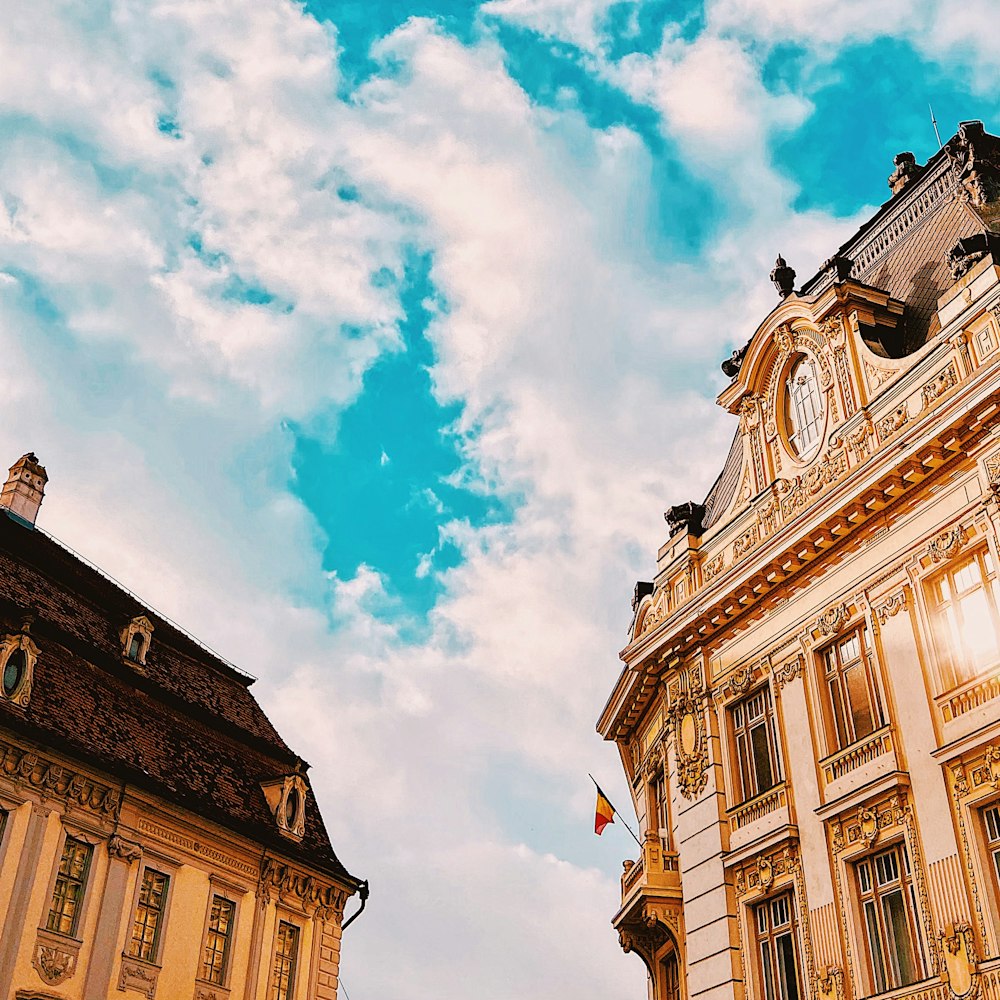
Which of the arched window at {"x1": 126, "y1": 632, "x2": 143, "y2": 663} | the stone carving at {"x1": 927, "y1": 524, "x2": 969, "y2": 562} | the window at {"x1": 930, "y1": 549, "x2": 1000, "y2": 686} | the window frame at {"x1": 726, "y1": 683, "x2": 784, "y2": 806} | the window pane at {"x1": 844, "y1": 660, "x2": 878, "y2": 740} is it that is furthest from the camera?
the arched window at {"x1": 126, "y1": 632, "x2": 143, "y2": 663}

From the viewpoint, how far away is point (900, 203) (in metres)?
26.5

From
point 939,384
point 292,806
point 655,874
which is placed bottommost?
point 655,874

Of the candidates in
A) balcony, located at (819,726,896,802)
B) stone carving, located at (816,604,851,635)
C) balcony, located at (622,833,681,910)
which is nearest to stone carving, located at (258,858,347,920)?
balcony, located at (622,833,681,910)

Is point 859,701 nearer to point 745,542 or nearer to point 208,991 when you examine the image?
point 745,542

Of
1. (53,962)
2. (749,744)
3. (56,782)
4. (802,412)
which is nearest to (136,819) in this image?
(56,782)

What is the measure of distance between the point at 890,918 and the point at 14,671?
19273 mm

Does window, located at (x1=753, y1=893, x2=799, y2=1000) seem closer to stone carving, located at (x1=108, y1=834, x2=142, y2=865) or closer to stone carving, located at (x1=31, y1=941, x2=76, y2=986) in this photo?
stone carving, located at (x1=108, y1=834, x2=142, y2=865)

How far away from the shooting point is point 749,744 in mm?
22188

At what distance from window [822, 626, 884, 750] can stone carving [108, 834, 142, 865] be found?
16749 mm

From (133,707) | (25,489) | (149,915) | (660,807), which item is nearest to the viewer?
(149,915)

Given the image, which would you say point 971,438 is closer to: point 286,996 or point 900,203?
point 900,203

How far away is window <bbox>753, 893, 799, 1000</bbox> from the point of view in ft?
62.8

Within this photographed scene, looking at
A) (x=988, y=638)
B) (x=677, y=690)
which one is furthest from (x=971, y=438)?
(x=677, y=690)

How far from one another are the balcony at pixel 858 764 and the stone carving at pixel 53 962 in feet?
54.6
